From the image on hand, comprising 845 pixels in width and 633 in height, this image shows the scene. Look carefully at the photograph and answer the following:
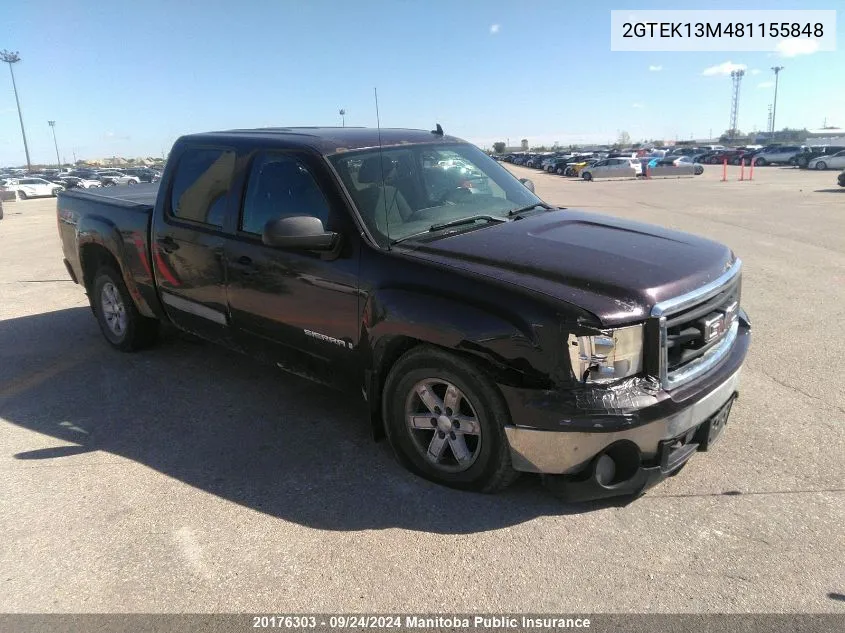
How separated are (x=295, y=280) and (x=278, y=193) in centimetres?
63

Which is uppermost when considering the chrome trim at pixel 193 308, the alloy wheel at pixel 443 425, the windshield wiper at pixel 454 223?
the windshield wiper at pixel 454 223

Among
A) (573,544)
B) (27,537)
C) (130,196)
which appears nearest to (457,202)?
(573,544)

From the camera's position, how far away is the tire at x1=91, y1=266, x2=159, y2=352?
18.1 feet

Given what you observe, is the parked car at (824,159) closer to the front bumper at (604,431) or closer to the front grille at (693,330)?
the front grille at (693,330)

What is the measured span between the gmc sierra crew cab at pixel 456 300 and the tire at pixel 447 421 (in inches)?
0.4

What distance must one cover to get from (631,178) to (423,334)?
41.4m

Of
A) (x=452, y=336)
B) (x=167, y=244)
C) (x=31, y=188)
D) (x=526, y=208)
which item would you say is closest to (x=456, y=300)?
(x=452, y=336)

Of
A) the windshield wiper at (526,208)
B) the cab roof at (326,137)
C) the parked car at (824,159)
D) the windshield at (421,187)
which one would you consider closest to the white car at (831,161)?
the parked car at (824,159)

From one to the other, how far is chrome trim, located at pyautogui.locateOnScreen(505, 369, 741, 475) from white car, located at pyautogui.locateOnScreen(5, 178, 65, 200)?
42482mm

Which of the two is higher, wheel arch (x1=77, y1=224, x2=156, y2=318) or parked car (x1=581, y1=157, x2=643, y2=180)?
wheel arch (x1=77, y1=224, x2=156, y2=318)

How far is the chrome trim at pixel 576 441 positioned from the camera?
2798mm

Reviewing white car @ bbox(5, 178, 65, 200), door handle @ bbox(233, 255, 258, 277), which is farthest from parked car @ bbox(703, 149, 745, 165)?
door handle @ bbox(233, 255, 258, 277)

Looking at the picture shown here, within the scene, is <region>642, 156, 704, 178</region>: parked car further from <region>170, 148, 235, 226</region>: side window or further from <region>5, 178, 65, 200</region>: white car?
<region>170, 148, 235, 226</region>: side window

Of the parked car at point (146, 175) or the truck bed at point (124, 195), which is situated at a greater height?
the truck bed at point (124, 195)
